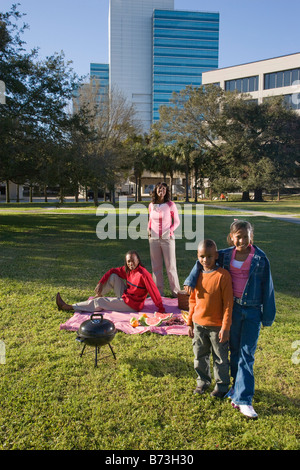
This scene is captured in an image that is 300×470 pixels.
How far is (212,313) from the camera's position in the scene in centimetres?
333

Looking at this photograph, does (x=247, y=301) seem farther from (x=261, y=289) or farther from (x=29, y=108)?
(x=29, y=108)

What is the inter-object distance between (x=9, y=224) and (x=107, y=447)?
17347mm

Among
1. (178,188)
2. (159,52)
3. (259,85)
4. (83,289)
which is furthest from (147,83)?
(83,289)

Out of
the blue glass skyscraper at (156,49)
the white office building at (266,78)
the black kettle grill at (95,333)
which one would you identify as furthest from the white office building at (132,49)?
the black kettle grill at (95,333)

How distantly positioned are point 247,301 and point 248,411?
0.96m

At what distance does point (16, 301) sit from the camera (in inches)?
252

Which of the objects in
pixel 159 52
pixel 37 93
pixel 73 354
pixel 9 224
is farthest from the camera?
pixel 159 52

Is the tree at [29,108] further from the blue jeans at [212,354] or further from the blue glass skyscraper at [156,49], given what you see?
the blue glass skyscraper at [156,49]

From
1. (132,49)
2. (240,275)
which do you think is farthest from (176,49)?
(240,275)

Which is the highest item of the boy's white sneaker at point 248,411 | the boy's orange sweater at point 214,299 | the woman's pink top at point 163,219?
the woman's pink top at point 163,219

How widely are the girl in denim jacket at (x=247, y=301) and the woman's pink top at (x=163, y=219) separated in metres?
3.12

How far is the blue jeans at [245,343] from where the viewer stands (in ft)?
10.6

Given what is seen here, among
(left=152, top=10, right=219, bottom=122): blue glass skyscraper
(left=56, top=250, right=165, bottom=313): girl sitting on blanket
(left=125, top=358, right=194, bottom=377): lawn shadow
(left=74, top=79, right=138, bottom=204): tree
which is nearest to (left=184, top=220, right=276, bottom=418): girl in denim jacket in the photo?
(left=125, top=358, right=194, bottom=377): lawn shadow

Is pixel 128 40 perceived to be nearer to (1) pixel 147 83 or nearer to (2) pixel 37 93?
(1) pixel 147 83
